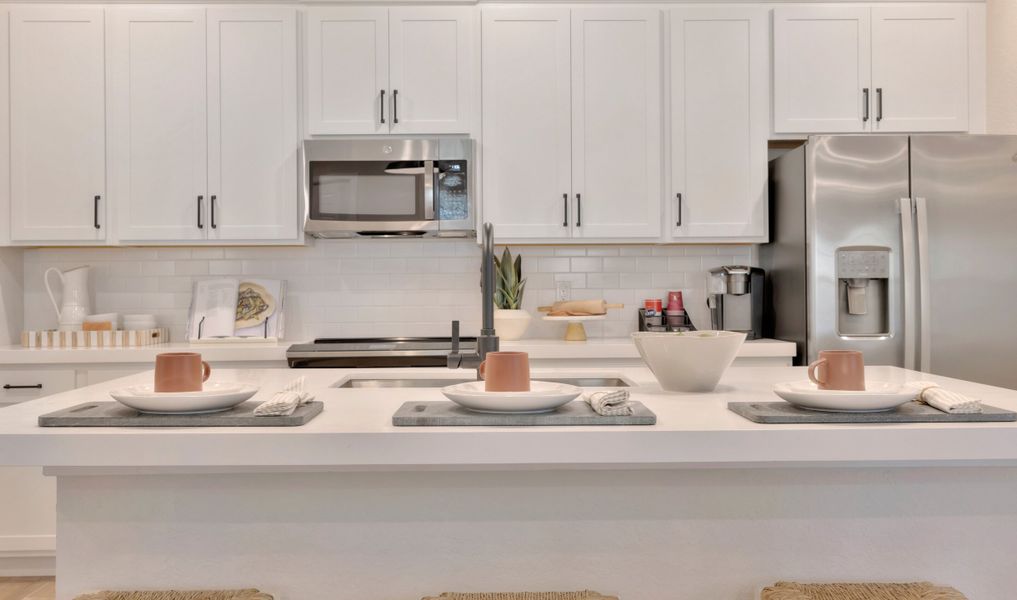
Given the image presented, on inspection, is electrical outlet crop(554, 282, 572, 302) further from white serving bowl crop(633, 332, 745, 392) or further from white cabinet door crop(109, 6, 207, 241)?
white serving bowl crop(633, 332, 745, 392)

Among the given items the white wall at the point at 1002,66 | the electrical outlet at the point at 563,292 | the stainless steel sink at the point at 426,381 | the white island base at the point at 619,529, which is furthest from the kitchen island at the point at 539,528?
the white wall at the point at 1002,66

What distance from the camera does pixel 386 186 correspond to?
339 cm

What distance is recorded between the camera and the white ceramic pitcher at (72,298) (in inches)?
139

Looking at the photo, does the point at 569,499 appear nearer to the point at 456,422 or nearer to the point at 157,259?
the point at 456,422

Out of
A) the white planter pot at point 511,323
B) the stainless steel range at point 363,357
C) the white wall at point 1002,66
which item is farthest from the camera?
the white planter pot at point 511,323

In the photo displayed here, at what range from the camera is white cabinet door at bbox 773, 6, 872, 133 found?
3.42m

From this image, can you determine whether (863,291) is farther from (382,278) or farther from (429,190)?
(382,278)

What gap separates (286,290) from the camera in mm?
3756

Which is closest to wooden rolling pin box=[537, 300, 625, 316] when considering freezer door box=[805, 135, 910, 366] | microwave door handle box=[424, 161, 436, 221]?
microwave door handle box=[424, 161, 436, 221]

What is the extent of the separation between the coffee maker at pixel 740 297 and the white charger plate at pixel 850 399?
209 centimetres

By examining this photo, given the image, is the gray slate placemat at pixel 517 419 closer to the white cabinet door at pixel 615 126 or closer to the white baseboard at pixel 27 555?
the white cabinet door at pixel 615 126

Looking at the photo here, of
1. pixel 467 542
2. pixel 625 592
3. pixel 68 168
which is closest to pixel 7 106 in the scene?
pixel 68 168

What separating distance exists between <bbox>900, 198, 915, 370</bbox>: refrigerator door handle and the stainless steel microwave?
5.85ft

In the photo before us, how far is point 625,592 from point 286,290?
275cm
